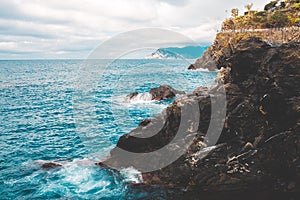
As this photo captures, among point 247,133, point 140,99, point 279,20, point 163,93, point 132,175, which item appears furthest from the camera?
point 279,20

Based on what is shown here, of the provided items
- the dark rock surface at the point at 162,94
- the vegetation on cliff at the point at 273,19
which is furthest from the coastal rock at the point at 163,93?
the vegetation on cliff at the point at 273,19

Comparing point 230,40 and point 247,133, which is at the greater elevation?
point 230,40

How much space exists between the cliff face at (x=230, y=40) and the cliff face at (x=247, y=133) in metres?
2.67

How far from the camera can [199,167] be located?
675 inches

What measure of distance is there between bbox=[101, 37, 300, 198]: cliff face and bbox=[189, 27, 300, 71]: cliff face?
2670 millimetres

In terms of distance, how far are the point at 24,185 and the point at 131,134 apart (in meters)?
9.42

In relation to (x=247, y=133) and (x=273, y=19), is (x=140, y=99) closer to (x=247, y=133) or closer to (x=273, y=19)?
(x=247, y=133)

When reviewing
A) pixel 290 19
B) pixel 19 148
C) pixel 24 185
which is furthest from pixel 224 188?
pixel 290 19

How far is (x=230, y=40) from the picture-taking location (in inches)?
3538

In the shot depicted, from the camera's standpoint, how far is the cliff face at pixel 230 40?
36.8m

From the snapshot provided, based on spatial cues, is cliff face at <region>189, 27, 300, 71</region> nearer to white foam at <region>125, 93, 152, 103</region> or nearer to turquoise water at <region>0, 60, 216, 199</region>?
turquoise water at <region>0, 60, 216, 199</region>

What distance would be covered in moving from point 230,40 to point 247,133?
79.4 metres

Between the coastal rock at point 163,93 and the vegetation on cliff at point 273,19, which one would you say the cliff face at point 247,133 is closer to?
the coastal rock at point 163,93

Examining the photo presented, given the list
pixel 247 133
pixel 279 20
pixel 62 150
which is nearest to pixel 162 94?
pixel 62 150
